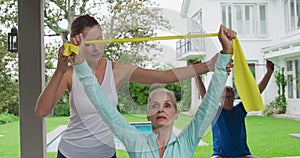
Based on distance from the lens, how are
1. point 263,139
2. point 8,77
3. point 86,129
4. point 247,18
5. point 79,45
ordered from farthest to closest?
point 247,18
point 263,139
point 8,77
point 86,129
point 79,45

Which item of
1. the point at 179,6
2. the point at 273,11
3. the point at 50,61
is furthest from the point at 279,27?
the point at 179,6

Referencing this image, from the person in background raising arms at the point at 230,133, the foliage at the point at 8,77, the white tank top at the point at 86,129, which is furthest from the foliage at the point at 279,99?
the white tank top at the point at 86,129

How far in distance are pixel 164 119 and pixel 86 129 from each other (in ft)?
0.94

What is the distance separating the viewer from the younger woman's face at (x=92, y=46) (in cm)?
97

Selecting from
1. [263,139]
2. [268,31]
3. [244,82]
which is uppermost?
[268,31]

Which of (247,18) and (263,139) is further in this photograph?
(247,18)

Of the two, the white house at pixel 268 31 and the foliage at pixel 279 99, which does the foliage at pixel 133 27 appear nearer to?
the white house at pixel 268 31

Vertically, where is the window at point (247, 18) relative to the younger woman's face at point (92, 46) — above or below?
above

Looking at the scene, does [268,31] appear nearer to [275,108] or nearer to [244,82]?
[275,108]

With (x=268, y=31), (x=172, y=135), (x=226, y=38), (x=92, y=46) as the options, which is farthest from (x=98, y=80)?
(x=268, y=31)

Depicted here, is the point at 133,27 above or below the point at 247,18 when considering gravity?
below

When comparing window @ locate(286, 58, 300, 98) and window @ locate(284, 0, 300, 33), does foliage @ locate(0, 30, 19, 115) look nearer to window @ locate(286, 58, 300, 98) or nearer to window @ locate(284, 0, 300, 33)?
window @ locate(286, 58, 300, 98)

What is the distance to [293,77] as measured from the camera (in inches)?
282

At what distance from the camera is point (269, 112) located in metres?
7.13
